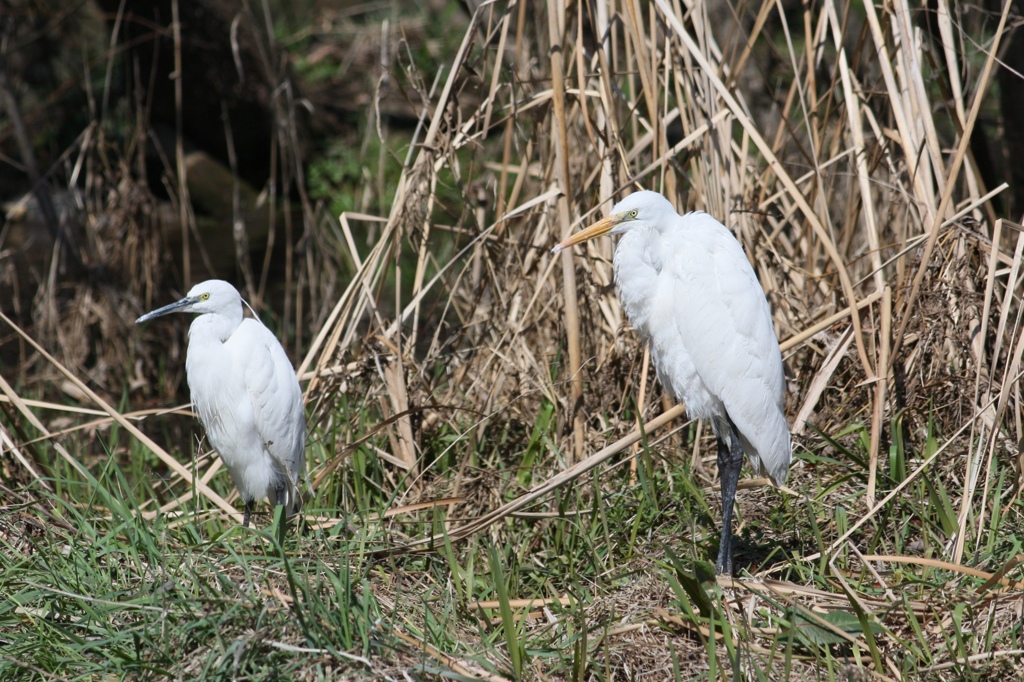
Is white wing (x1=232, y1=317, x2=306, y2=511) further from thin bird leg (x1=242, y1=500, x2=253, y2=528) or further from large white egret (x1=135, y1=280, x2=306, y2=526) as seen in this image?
thin bird leg (x1=242, y1=500, x2=253, y2=528)

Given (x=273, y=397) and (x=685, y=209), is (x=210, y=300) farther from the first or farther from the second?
(x=685, y=209)

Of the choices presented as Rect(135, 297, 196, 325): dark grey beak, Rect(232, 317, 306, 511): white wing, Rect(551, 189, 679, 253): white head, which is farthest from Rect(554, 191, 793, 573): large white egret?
Rect(135, 297, 196, 325): dark grey beak

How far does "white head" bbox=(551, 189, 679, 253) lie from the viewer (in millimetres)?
2641

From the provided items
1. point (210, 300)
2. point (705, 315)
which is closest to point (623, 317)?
point (705, 315)

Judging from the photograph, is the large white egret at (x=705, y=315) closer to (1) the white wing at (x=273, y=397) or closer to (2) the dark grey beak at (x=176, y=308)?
(1) the white wing at (x=273, y=397)

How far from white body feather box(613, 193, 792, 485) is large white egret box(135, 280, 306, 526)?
1.14 metres

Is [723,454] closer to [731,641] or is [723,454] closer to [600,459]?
[600,459]

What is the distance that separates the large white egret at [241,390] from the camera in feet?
9.55

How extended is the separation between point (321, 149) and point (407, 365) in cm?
650

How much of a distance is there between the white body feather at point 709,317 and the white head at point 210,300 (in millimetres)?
1221

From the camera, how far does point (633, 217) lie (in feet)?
8.77

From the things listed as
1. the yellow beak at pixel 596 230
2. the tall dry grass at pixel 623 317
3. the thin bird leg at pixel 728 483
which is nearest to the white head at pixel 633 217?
the yellow beak at pixel 596 230

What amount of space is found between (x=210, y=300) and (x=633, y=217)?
133 centimetres

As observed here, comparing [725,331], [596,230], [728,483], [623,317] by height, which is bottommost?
[728,483]
